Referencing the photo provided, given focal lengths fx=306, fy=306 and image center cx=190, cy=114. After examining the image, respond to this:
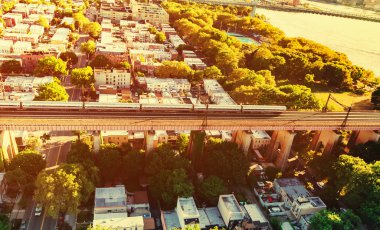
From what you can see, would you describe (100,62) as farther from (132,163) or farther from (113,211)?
(113,211)

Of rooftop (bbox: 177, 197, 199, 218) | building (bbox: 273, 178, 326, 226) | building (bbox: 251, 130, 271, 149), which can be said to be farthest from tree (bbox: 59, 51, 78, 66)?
building (bbox: 273, 178, 326, 226)

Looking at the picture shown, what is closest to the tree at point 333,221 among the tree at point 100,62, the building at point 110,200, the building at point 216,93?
the building at point 110,200

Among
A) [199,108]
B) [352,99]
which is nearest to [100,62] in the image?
[199,108]

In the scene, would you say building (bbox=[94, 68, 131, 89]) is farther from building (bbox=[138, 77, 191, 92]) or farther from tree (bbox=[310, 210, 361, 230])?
tree (bbox=[310, 210, 361, 230])

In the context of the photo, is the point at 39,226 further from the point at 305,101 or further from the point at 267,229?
the point at 305,101

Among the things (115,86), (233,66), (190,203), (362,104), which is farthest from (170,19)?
(190,203)

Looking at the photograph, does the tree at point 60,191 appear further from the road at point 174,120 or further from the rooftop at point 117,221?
the road at point 174,120
